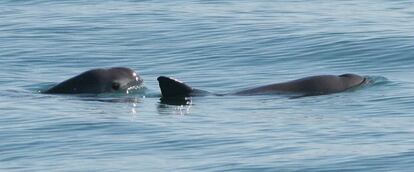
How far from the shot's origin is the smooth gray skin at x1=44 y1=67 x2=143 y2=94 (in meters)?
23.5

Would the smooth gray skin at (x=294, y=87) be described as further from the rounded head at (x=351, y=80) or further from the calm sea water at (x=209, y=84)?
the calm sea water at (x=209, y=84)

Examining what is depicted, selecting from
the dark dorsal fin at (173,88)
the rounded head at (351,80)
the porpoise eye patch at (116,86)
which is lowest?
the dark dorsal fin at (173,88)

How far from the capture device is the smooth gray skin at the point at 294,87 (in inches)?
890

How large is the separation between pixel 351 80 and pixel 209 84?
242cm

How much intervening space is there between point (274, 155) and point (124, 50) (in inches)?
470

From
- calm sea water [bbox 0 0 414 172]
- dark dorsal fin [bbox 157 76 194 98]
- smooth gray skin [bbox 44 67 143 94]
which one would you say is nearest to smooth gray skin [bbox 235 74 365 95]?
calm sea water [bbox 0 0 414 172]

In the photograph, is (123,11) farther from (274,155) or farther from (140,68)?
(274,155)

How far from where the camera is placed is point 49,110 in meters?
21.6

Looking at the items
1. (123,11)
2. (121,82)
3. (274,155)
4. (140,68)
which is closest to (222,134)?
(274,155)

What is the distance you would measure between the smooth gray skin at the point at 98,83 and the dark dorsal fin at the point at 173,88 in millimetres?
1178

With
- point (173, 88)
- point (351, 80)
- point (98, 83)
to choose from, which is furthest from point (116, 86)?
Result: point (351, 80)

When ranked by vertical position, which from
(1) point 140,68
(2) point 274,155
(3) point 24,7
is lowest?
(2) point 274,155

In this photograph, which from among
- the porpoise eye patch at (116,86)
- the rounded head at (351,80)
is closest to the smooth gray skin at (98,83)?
the porpoise eye patch at (116,86)

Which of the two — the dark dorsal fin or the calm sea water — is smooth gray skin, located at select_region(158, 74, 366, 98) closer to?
the dark dorsal fin
